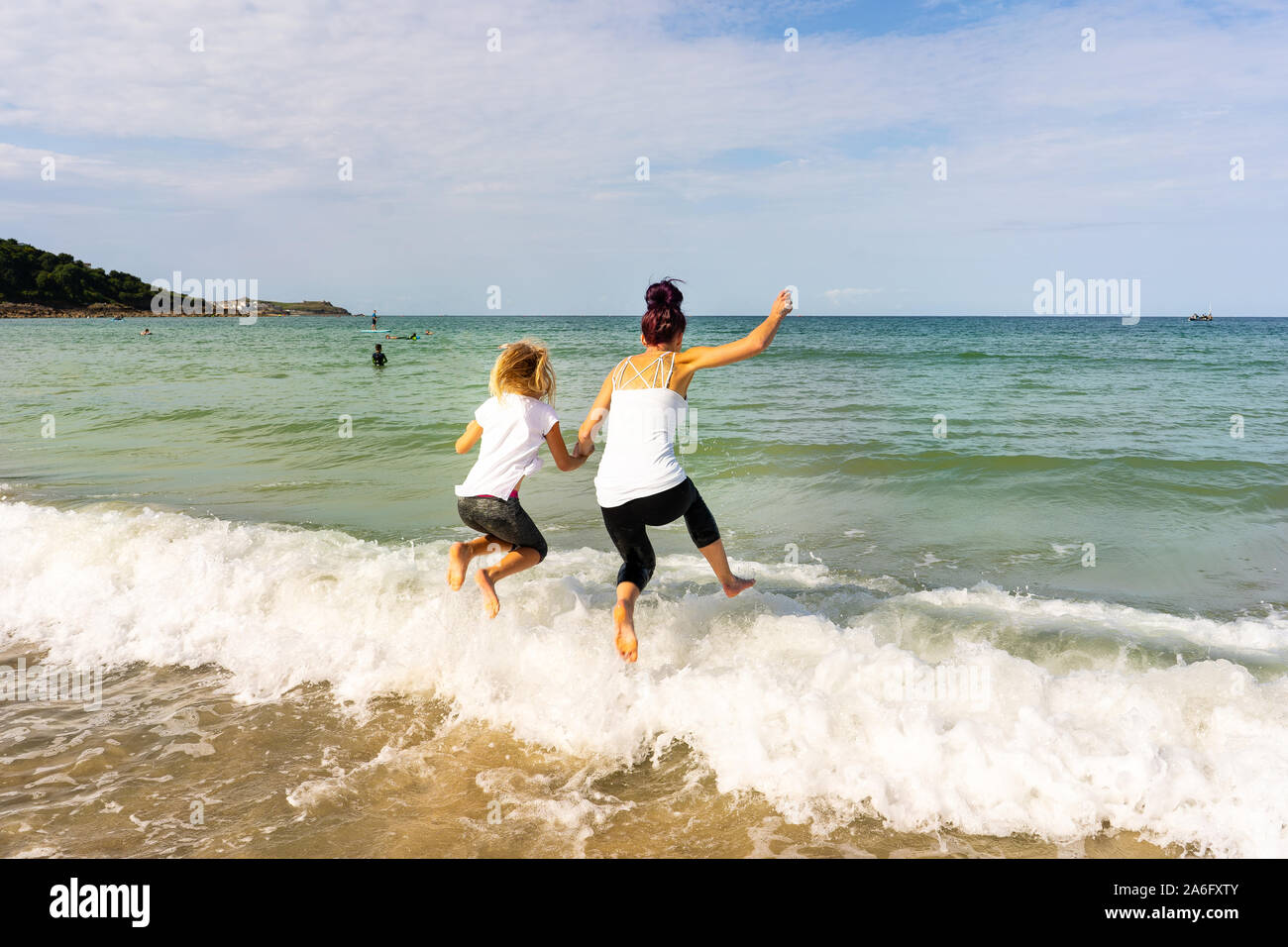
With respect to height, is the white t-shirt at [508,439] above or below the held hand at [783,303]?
below

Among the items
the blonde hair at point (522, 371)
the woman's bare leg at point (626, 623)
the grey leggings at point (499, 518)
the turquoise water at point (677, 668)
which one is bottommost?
the turquoise water at point (677, 668)

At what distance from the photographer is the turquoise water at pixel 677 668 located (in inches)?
132

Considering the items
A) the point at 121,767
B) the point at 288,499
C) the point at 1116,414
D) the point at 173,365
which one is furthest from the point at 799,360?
the point at 121,767

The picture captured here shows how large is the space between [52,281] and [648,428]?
128676 mm

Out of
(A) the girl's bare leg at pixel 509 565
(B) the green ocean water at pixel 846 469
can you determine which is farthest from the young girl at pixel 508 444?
(B) the green ocean water at pixel 846 469

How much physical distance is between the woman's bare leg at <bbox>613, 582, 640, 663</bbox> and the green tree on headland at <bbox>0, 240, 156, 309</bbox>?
127 metres

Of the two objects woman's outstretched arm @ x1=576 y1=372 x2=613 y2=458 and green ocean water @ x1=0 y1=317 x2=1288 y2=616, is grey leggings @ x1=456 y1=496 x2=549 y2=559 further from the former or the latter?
green ocean water @ x1=0 y1=317 x2=1288 y2=616

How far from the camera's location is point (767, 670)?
426 cm

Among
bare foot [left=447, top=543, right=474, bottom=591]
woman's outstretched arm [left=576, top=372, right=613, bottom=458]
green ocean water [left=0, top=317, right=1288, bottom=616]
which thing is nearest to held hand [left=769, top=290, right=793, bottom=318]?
woman's outstretched arm [left=576, top=372, right=613, bottom=458]

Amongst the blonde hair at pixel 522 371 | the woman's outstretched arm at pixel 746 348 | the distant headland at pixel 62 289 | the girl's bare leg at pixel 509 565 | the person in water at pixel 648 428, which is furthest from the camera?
the distant headland at pixel 62 289

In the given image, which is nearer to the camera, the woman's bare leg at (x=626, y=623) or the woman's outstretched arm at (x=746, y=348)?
the woman's outstretched arm at (x=746, y=348)

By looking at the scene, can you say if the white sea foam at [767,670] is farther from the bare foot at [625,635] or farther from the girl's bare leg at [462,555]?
the girl's bare leg at [462,555]

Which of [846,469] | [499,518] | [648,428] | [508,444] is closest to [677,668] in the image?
[499,518]

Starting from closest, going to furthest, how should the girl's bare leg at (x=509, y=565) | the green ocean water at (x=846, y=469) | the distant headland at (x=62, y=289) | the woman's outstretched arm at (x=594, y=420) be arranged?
the woman's outstretched arm at (x=594, y=420), the girl's bare leg at (x=509, y=565), the green ocean water at (x=846, y=469), the distant headland at (x=62, y=289)
